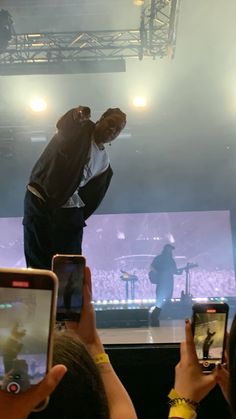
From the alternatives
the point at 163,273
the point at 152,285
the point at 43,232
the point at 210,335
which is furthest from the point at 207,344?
A: the point at 152,285

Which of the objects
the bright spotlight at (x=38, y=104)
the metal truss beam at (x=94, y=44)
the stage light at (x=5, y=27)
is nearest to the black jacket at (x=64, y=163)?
the stage light at (x=5, y=27)

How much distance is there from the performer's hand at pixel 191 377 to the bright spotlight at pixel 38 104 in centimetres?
410

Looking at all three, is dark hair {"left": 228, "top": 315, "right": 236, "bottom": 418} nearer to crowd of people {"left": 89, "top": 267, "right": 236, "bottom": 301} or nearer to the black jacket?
the black jacket

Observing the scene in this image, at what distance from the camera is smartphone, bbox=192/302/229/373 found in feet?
1.93

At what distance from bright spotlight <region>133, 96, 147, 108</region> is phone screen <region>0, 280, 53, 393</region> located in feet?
13.5

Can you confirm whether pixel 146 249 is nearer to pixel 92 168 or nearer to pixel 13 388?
pixel 92 168

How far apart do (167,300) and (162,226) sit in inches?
37.6

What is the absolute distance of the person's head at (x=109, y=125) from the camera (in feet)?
4.67

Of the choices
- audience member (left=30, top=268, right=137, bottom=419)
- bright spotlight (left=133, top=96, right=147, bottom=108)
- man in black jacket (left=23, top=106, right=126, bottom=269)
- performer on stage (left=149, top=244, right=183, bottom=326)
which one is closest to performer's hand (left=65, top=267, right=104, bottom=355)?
audience member (left=30, top=268, right=137, bottom=419)

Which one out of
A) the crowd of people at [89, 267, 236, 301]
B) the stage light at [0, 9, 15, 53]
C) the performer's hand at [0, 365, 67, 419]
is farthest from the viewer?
the crowd of people at [89, 267, 236, 301]

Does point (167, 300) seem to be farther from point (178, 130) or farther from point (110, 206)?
point (178, 130)

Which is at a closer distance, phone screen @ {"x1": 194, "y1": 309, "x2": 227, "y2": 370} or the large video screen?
phone screen @ {"x1": 194, "y1": 309, "x2": 227, "y2": 370}

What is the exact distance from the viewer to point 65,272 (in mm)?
605

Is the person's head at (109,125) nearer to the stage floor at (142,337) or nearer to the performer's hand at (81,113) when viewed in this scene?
the performer's hand at (81,113)
